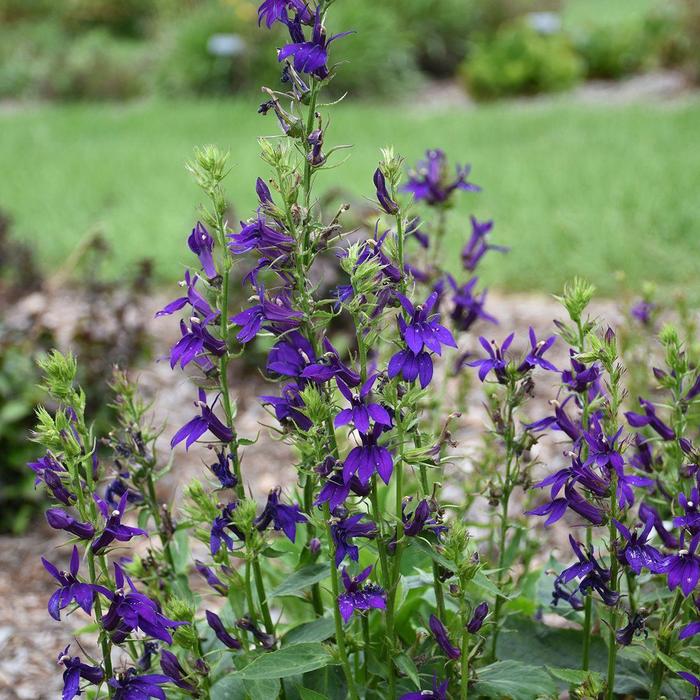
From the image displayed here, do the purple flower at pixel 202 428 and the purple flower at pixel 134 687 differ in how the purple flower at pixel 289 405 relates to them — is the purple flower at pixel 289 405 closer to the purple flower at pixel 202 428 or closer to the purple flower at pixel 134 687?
the purple flower at pixel 202 428

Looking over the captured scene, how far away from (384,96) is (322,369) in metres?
12.2

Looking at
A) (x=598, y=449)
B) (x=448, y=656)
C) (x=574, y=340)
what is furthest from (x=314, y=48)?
(x=448, y=656)

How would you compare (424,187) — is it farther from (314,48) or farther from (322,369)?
(322,369)

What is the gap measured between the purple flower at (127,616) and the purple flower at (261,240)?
0.57 m

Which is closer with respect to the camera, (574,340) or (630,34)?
(574,340)

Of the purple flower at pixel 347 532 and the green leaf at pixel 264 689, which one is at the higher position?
the purple flower at pixel 347 532

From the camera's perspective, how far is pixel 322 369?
62.7 inches

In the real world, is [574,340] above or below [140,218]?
below

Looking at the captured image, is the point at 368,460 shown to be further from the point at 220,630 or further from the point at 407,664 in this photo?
the point at 220,630

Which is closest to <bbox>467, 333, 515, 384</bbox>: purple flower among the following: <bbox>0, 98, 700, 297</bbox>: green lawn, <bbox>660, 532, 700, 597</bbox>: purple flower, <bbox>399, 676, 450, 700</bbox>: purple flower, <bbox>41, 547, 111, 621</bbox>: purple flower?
<bbox>660, 532, 700, 597</bbox>: purple flower

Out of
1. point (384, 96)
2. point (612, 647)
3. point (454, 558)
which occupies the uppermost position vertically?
point (384, 96)

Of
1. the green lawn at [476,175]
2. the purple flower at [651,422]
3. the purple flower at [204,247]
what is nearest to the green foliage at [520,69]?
the green lawn at [476,175]

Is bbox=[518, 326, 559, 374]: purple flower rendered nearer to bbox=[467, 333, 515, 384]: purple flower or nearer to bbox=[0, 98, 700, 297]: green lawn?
bbox=[467, 333, 515, 384]: purple flower

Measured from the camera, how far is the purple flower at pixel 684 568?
5.35ft
